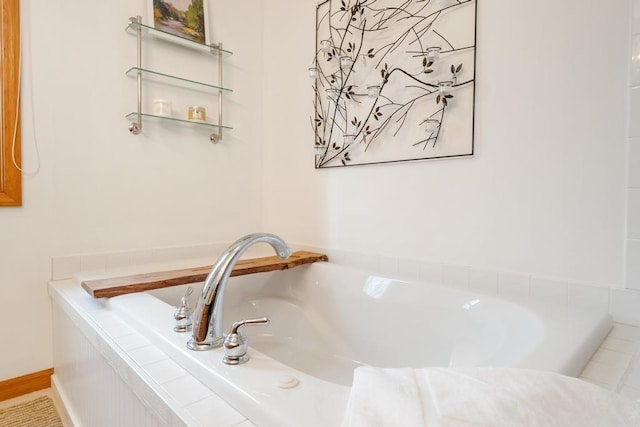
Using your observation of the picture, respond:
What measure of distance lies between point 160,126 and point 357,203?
1.14 m

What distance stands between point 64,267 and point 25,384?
511mm

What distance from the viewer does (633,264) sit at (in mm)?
1075

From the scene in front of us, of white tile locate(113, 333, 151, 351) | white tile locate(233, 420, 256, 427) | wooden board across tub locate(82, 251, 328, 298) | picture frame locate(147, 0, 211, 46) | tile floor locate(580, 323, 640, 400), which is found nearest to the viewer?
white tile locate(233, 420, 256, 427)

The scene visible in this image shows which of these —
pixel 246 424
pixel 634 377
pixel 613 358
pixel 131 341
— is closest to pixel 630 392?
pixel 634 377

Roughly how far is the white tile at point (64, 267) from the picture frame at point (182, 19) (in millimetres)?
1237

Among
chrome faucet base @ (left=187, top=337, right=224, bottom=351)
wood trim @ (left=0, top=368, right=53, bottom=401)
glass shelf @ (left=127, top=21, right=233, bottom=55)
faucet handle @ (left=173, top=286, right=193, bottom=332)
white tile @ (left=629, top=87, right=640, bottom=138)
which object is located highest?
glass shelf @ (left=127, top=21, right=233, bottom=55)

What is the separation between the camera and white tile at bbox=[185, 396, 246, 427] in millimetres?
629

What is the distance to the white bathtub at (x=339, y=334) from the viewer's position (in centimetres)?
68

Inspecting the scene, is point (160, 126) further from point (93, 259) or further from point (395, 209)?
point (395, 209)

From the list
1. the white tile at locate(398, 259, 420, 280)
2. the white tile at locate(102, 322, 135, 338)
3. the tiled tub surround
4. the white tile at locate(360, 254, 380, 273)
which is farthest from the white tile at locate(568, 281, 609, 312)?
the white tile at locate(102, 322, 135, 338)

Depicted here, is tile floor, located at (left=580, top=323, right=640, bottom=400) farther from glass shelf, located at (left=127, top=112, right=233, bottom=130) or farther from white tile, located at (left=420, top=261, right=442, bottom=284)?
glass shelf, located at (left=127, top=112, right=233, bottom=130)

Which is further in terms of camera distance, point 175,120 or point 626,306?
point 175,120

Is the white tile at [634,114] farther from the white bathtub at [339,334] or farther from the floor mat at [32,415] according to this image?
the floor mat at [32,415]

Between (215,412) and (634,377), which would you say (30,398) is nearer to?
(215,412)
